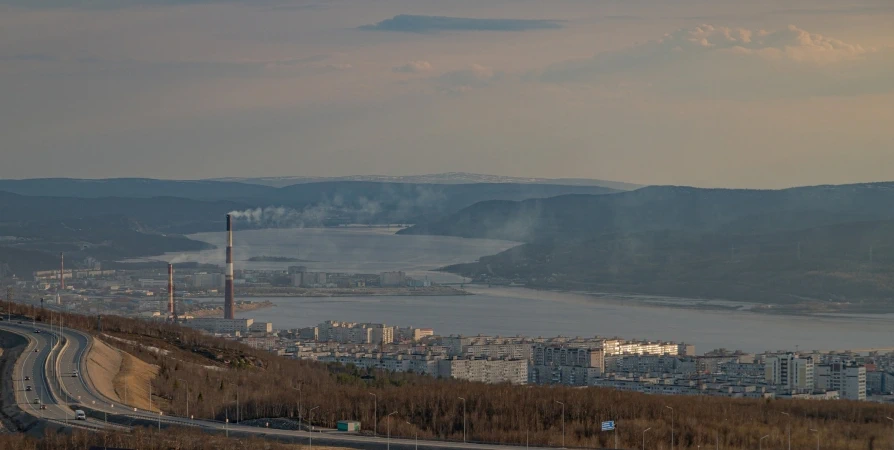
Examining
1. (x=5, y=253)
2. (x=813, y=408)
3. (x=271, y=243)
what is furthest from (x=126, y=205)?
(x=813, y=408)

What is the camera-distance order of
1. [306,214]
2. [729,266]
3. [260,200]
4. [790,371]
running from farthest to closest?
[260,200] → [306,214] → [729,266] → [790,371]

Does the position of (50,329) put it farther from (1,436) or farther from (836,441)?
(836,441)

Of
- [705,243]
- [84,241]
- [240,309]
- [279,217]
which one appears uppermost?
[279,217]

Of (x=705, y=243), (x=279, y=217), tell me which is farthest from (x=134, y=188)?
(x=705, y=243)

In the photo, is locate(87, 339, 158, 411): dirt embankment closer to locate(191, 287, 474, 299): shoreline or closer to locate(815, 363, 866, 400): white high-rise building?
locate(815, 363, 866, 400): white high-rise building

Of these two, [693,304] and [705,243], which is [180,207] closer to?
[705,243]

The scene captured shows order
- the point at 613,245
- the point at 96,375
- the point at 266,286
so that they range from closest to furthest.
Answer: the point at 96,375 < the point at 266,286 < the point at 613,245
